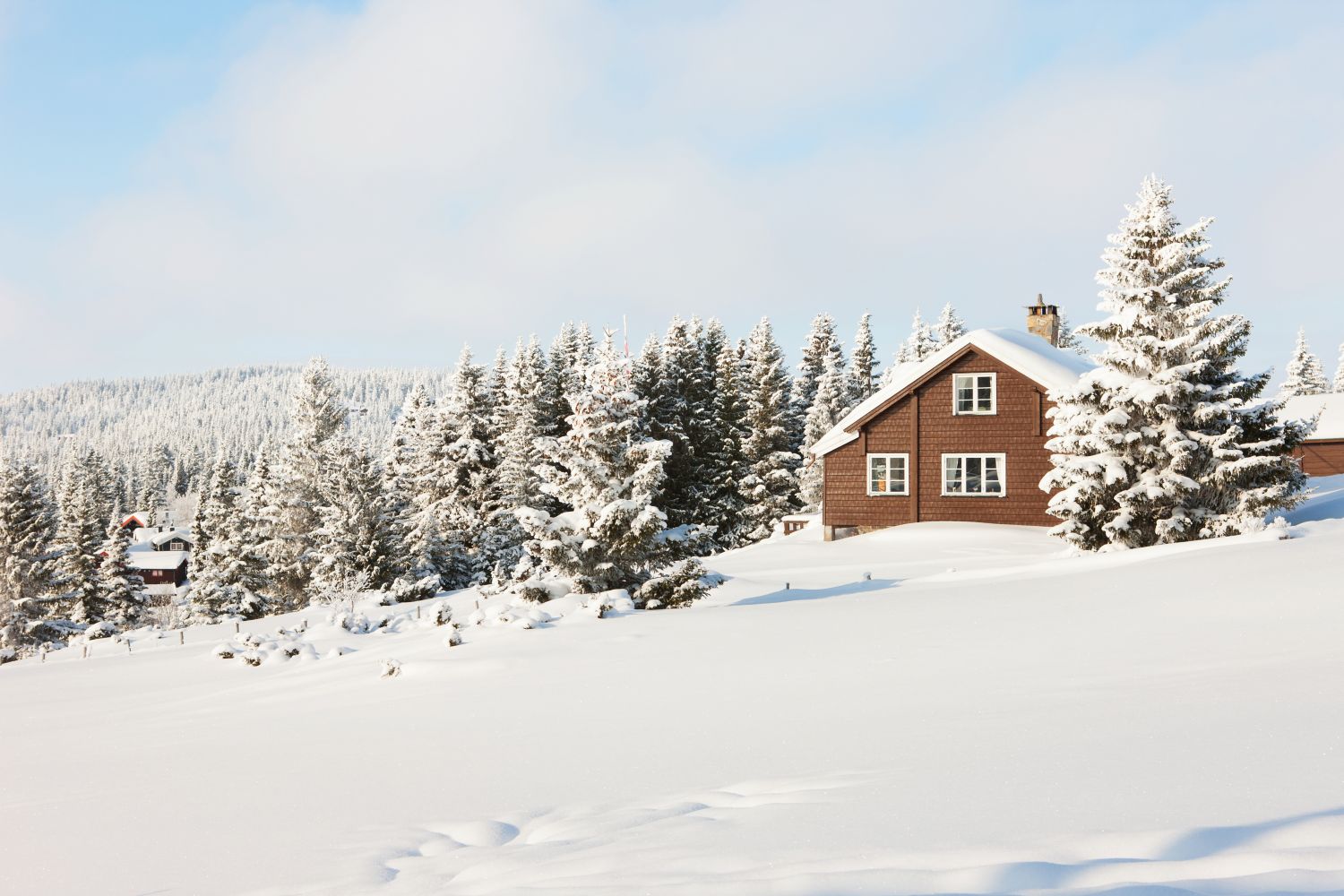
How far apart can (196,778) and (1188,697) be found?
8.21 m

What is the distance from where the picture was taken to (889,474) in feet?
109

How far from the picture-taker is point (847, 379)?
6731cm

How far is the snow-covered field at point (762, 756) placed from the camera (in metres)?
4.23

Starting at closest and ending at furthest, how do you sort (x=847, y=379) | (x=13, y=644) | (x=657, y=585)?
(x=657, y=585) → (x=13, y=644) → (x=847, y=379)

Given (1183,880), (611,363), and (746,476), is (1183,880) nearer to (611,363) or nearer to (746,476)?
(611,363)

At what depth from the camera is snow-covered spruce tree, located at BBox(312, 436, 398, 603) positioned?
3872 centimetres

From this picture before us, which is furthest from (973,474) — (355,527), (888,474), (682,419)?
(355,527)

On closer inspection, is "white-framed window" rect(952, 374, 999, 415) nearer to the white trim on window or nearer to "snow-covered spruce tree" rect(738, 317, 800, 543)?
the white trim on window

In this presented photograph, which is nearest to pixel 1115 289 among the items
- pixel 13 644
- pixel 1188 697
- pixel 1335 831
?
pixel 1188 697

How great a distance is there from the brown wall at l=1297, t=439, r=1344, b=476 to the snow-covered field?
32776 mm

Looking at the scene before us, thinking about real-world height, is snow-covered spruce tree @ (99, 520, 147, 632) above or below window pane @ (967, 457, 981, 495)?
below

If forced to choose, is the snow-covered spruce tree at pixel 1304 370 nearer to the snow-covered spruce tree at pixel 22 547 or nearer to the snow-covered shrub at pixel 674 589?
the snow-covered shrub at pixel 674 589

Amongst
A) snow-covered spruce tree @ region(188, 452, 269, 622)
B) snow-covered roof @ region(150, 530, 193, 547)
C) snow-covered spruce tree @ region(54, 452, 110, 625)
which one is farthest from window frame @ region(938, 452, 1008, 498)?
snow-covered roof @ region(150, 530, 193, 547)

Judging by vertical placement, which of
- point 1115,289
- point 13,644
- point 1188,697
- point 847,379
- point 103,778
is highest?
point 847,379
